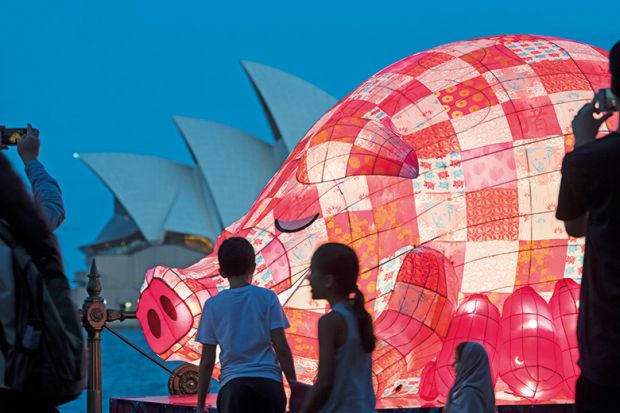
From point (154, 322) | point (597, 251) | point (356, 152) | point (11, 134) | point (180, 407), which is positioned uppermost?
point (356, 152)

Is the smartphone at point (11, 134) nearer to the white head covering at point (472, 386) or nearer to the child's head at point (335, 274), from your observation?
the child's head at point (335, 274)

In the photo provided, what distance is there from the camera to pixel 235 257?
3.56 m

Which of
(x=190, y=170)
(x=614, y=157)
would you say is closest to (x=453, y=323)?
(x=614, y=157)

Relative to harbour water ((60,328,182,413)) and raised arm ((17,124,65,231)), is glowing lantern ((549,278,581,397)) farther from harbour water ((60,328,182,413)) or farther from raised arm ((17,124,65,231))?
harbour water ((60,328,182,413))

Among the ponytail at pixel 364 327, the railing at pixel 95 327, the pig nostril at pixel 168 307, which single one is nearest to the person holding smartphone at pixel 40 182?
the ponytail at pixel 364 327

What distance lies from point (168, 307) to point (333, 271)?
2.45 meters

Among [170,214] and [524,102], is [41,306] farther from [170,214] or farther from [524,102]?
[170,214]

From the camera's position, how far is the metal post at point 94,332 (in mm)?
5816

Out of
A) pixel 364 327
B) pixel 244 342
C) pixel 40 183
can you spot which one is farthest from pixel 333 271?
pixel 40 183

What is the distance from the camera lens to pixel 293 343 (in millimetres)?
5488

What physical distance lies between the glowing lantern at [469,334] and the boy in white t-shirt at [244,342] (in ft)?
6.41

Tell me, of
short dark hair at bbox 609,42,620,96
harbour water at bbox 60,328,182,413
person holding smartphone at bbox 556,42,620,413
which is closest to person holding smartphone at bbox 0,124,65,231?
person holding smartphone at bbox 556,42,620,413

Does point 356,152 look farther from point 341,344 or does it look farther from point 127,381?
point 127,381

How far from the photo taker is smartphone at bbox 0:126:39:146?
10.2ft
